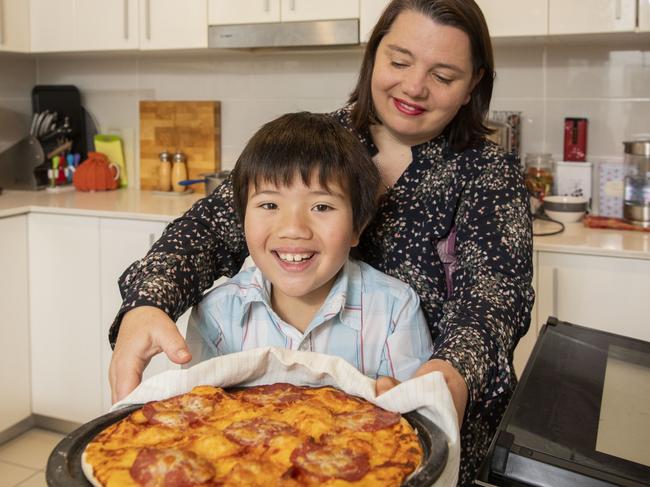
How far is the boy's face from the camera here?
3.87ft

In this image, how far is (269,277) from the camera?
122cm

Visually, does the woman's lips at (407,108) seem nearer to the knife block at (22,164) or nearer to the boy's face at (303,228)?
the boy's face at (303,228)

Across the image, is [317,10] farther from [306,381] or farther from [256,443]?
[256,443]

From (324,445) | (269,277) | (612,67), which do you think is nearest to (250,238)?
(269,277)

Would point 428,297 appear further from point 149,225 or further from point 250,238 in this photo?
point 149,225

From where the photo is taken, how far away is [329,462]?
0.81m

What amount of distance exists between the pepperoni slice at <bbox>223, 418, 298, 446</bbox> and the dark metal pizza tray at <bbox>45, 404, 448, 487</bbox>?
0.14 m

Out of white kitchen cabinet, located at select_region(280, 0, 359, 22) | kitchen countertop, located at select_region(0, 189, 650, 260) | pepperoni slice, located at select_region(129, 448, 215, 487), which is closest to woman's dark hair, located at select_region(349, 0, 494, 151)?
pepperoni slice, located at select_region(129, 448, 215, 487)

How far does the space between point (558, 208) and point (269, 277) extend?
1.63 m

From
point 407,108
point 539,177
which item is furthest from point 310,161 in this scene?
point 539,177

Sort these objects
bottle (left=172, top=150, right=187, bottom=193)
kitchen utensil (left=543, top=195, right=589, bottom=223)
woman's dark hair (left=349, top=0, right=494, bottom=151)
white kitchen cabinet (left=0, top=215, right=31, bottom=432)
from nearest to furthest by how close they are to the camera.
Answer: woman's dark hair (left=349, top=0, right=494, bottom=151) → kitchen utensil (left=543, top=195, right=589, bottom=223) → white kitchen cabinet (left=0, top=215, right=31, bottom=432) → bottle (left=172, top=150, right=187, bottom=193)

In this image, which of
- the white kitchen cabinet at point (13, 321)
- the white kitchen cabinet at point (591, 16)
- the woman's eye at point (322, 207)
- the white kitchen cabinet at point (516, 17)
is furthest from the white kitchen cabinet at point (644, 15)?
the white kitchen cabinet at point (13, 321)

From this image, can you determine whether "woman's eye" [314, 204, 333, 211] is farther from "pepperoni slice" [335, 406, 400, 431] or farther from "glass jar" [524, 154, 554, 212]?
"glass jar" [524, 154, 554, 212]

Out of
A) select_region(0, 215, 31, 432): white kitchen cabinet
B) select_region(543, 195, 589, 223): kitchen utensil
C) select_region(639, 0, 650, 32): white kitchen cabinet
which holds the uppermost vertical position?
select_region(639, 0, 650, 32): white kitchen cabinet
